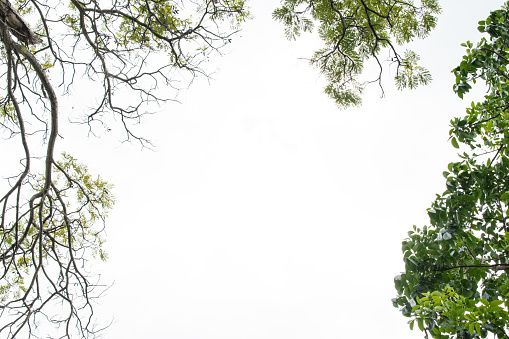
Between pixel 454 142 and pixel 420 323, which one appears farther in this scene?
pixel 454 142

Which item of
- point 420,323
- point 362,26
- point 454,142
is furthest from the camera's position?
point 362,26

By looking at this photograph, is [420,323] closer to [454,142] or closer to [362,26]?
[454,142]

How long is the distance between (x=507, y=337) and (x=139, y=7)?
403 centimetres

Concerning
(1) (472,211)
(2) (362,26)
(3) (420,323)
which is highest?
(2) (362,26)

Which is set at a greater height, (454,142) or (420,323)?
(454,142)

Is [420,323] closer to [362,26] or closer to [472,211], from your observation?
[472,211]

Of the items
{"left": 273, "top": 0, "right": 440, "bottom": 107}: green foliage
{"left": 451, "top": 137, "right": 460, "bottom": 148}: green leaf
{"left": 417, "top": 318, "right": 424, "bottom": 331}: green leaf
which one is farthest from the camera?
{"left": 273, "top": 0, "right": 440, "bottom": 107}: green foliage

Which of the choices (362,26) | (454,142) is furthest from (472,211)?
(362,26)

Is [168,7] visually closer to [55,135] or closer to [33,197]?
[55,135]

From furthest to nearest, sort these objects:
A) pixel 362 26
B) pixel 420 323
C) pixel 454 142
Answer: pixel 362 26 < pixel 454 142 < pixel 420 323

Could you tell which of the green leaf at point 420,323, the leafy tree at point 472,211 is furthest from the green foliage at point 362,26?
the green leaf at point 420,323

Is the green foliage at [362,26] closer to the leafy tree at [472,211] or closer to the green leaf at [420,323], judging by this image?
the leafy tree at [472,211]

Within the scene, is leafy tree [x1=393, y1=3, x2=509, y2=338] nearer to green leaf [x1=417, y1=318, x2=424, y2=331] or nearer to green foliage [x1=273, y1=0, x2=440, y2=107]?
green leaf [x1=417, y1=318, x2=424, y2=331]

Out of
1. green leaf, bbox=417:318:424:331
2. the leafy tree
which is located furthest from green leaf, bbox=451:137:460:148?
green leaf, bbox=417:318:424:331
